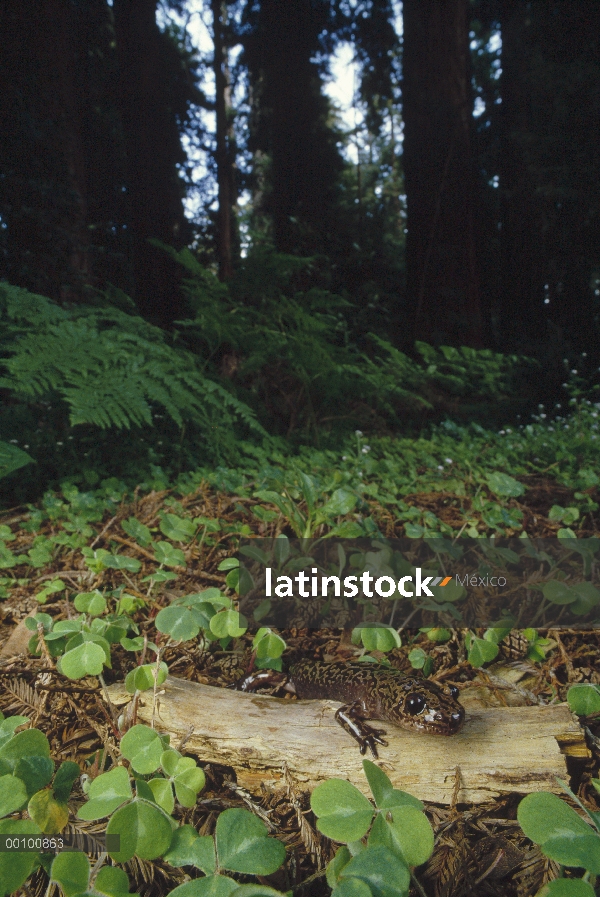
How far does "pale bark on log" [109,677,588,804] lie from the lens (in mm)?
1070

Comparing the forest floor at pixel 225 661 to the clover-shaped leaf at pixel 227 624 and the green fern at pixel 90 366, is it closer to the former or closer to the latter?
the clover-shaped leaf at pixel 227 624

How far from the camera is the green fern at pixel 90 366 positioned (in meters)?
2.28

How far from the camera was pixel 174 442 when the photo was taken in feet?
10.4

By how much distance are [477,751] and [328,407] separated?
11.4 ft

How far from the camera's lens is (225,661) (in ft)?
4.99

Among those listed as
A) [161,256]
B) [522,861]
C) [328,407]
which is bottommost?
[522,861]

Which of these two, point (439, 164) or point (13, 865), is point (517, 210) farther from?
point (13, 865)

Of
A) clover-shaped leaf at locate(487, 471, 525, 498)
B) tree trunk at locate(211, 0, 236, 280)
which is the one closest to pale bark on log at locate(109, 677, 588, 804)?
clover-shaped leaf at locate(487, 471, 525, 498)

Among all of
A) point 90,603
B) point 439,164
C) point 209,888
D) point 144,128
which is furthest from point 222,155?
point 209,888

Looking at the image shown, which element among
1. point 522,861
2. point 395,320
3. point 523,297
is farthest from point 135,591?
point 523,297

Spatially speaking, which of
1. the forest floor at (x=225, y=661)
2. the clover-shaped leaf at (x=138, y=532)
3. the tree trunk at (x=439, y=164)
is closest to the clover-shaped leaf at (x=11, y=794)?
the forest floor at (x=225, y=661)

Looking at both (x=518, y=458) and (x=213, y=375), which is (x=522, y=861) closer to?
(x=518, y=458)

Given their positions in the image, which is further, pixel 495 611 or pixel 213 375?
pixel 213 375

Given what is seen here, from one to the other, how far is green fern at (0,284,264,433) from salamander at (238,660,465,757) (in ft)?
4.53
